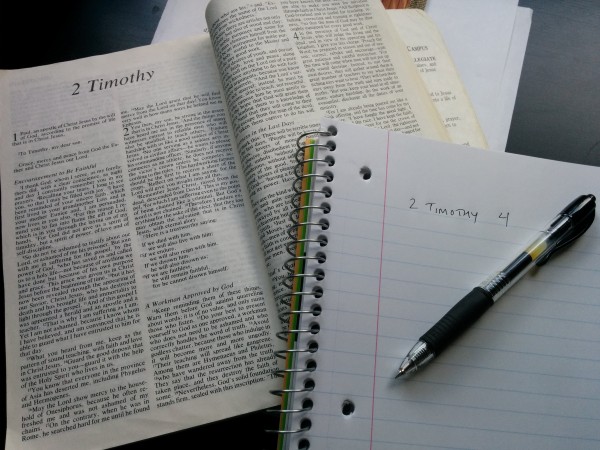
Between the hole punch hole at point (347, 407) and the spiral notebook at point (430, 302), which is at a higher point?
the spiral notebook at point (430, 302)

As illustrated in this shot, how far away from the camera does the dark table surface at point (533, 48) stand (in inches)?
23.7

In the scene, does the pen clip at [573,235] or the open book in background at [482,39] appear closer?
the pen clip at [573,235]

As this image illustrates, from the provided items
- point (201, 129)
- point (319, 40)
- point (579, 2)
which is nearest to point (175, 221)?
point (201, 129)

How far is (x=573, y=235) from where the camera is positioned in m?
0.48

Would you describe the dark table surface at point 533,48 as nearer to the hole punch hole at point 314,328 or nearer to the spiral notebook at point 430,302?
the spiral notebook at point 430,302

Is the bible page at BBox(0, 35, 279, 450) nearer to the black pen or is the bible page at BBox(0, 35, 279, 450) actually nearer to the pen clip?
the black pen

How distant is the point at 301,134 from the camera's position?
53 cm

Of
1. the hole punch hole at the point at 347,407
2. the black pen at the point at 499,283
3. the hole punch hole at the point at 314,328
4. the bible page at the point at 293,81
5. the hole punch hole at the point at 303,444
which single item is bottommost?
the hole punch hole at the point at 303,444

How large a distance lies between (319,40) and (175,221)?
0.89 ft

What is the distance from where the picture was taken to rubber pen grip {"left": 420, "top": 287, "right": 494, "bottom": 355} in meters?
0.43

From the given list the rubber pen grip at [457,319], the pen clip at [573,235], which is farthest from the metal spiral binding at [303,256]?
the pen clip at [573,235]

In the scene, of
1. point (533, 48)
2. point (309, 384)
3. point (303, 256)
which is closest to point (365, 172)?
point (303, 256)

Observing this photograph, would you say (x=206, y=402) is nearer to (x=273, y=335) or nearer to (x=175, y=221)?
(x=273, y=335)

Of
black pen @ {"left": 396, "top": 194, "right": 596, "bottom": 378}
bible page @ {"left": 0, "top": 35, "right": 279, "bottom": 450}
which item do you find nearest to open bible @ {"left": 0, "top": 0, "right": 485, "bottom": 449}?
bible page @ {"left": 0, "top": 35, "right": 279, "bottom": 450}
